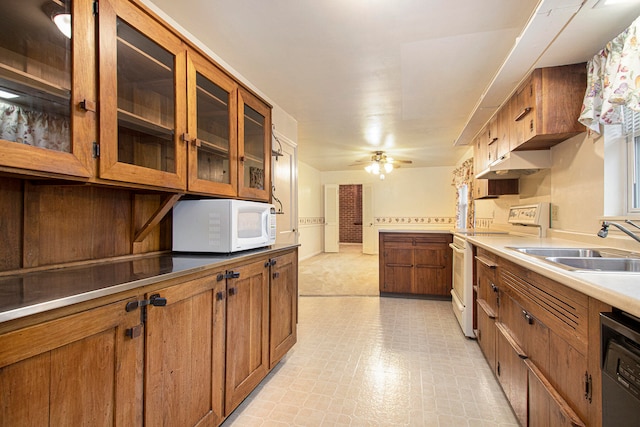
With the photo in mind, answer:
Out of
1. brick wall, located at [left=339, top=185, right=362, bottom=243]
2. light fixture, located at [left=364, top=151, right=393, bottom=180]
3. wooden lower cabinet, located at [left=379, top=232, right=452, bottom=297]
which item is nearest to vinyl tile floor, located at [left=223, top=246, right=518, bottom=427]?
wooden lower cabinet, located at [left=379, top=232, right=452, bottom=297]

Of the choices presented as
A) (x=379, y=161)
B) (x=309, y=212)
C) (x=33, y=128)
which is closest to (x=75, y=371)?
(x=33, y=128)

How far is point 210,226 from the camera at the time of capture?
66.7 inches

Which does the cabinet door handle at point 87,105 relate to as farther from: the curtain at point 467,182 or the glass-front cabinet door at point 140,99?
the curtain at point 467,182

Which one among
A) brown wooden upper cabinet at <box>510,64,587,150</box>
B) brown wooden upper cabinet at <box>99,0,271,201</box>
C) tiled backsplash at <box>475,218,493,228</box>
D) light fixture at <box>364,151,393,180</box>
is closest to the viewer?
brown wooden upper cabinet at <box>99,0,271,201</box>

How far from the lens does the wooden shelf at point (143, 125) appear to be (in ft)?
4.08

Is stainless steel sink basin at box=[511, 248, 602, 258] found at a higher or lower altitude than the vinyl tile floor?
higher

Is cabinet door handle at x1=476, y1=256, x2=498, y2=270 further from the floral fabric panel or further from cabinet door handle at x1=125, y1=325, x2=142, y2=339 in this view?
the floral fabric panel

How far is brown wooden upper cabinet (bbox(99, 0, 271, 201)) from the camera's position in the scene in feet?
3.80

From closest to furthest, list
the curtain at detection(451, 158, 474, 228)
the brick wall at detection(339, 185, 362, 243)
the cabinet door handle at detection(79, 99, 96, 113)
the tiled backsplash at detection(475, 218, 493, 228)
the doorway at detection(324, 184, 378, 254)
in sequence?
1. the cabinet door handle at detection(79, 99, 96, 113)
2. the tiled backsplash at detection(475, 218, 493, 228)
3. the curtain at detection(451, 158, 474, 228)
4. the doorway at detection(324, 184, 378, 254)
5. the brick wall at detection(339, 185, 362, 243)

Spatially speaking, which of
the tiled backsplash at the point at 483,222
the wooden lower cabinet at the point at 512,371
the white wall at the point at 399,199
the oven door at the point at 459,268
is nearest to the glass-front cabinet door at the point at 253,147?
the wooden lower cabinet at the point at 512,371

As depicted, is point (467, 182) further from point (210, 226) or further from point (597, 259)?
point (210, 226)

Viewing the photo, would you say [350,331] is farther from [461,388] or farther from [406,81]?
[406,81]

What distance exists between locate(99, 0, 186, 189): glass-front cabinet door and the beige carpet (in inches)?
121

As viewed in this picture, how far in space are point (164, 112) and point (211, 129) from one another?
0.33 meters
